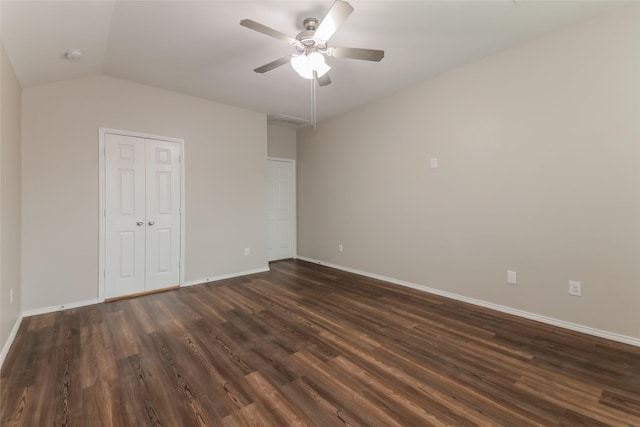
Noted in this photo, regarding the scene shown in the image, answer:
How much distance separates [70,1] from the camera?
1937 mm

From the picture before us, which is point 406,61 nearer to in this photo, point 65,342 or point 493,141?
point 493,141

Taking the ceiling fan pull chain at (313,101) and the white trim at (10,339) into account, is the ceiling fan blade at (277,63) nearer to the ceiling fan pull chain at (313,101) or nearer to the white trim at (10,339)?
the ceiling fan pull chain at (313,101)

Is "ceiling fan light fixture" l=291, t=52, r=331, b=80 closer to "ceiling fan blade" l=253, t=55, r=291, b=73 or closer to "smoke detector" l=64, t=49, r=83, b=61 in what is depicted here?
"ceiling fan blade" l=253, t=55, r=291, b=73

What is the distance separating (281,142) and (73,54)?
3.53 meters

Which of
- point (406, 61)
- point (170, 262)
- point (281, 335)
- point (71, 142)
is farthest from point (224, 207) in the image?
point (406, 61)

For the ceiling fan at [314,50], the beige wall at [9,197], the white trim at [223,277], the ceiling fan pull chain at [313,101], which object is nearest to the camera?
the ceiling fan at [314,50]

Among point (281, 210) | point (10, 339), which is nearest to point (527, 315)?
point (281, 210)

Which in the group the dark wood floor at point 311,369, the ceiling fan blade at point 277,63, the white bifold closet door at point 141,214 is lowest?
the dark wood floor at point 311,369

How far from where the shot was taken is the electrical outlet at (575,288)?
2.59 m

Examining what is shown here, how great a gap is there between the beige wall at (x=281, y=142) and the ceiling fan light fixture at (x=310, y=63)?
3443 millimetres

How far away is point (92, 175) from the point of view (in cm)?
334

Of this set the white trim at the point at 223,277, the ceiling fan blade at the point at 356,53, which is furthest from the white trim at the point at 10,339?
the ceiling fan blade at the point at 356,53

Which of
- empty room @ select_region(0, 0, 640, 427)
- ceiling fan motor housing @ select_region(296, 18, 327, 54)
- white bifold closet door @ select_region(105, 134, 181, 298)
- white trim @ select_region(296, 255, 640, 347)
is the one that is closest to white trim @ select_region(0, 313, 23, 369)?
empty room @ select_region(0, 0, 640, 427)

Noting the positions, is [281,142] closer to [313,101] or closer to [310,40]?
[313,101]
